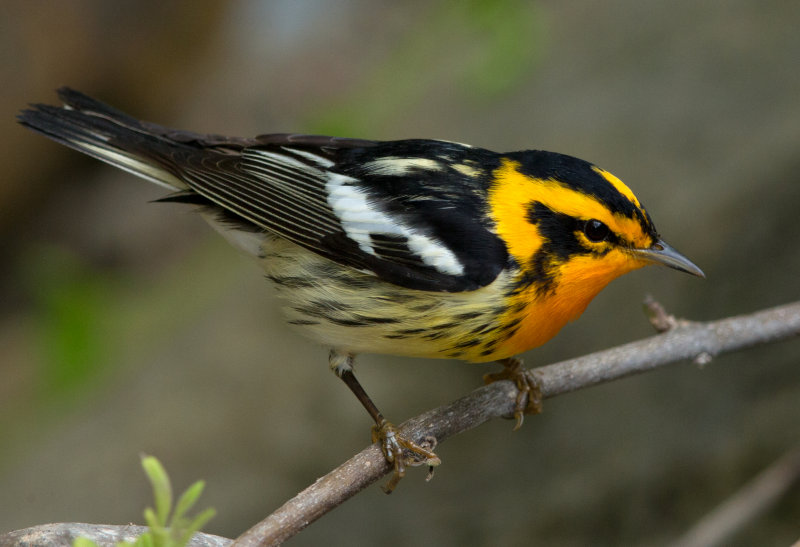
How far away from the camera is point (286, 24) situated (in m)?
8.93

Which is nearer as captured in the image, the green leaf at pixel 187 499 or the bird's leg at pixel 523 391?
the green leaf at pixel 187 499

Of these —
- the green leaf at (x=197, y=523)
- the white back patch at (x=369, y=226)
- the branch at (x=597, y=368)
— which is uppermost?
the white back patch at (x=369, y=226)

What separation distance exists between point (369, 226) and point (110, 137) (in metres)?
1.16

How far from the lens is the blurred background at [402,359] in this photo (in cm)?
394

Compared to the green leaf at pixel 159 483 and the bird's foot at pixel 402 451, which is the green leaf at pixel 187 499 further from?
the bird's foot at pixel 402 451

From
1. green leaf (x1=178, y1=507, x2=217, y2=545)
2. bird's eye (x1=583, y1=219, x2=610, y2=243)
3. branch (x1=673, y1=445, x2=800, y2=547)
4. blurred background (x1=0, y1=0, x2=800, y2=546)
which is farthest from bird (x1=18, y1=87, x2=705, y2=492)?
green leaf (x1=178, y1=507, x2=217, y2=545)

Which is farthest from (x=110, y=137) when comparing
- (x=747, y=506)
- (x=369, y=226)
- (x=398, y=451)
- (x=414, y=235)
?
(x=747, y=506)

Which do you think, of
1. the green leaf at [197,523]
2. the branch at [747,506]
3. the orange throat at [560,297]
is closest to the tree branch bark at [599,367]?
the orange throat at [560,297]

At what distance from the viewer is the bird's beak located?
2824 millimetres

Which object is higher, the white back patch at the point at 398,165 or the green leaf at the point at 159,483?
the white back patch at the point at 398,165

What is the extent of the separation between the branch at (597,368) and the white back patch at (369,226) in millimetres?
514

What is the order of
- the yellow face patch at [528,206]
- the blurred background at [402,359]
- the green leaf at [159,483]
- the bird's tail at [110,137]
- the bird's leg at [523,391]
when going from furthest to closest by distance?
the blurred background at [402,359] < the bird's tail at [110,137] < the bird's leg at [523,391] < the yellow face patch at [528,206] < the green leaf at [159,483]

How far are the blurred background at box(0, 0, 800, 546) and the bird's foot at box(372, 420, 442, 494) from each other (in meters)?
1.20

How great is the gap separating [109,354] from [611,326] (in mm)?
3602
